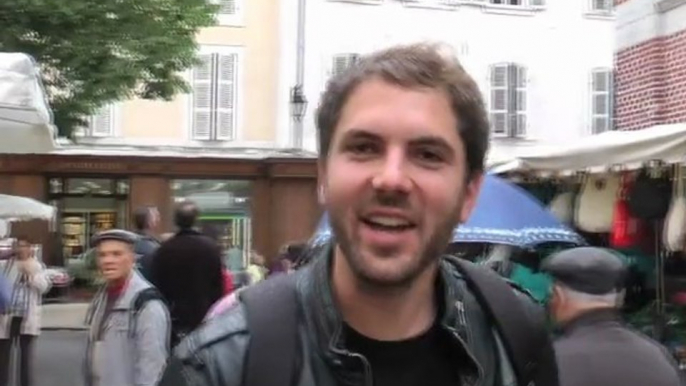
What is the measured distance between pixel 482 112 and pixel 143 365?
453 centimetres

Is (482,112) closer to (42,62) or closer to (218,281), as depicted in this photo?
(218,281)

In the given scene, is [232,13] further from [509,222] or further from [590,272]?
[590,272]

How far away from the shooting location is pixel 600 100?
2894 centimetres

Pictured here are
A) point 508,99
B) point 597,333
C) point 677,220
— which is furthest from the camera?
point 508,99

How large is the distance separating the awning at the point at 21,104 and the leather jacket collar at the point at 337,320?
3850 mm

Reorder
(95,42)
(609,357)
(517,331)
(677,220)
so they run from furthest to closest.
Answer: (95,42), (677,220), (609,357), (517,331)

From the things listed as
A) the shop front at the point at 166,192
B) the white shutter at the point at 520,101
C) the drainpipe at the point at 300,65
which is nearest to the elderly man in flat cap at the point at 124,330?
the shop front at the point at 166,192

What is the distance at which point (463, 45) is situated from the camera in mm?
28266

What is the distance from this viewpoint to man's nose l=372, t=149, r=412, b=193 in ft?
6.25

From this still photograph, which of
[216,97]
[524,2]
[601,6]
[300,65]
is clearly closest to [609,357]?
[300,65]

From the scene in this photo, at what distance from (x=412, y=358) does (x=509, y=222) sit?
6.13 metres

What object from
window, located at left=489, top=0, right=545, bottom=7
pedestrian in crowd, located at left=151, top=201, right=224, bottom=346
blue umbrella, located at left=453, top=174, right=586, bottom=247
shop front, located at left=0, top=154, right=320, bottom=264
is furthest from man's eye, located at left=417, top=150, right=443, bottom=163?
window, located at left=489, top=0, right=545, bottom=7

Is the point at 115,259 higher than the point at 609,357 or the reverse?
higher

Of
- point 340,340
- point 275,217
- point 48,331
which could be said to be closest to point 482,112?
point 340,340
